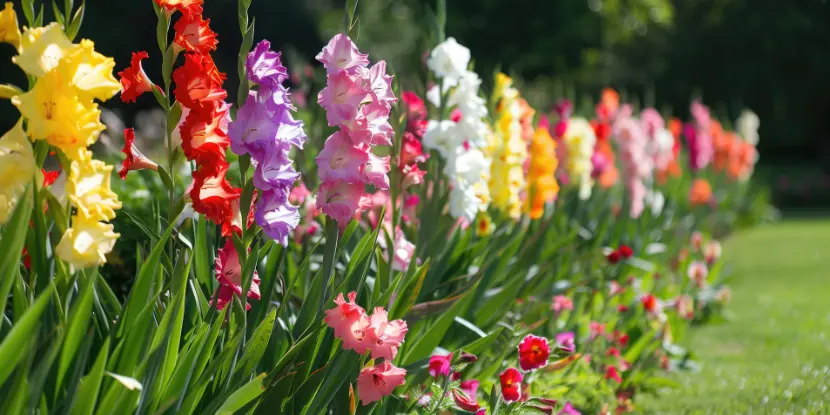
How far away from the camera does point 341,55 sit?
296 cm

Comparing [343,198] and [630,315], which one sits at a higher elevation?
[343,198]

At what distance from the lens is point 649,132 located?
11.1m

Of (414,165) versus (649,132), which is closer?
(414,165)

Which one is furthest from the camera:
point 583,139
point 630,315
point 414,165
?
point 583,139

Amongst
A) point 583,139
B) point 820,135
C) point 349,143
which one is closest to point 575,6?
point 583,139

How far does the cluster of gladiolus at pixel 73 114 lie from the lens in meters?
2.17

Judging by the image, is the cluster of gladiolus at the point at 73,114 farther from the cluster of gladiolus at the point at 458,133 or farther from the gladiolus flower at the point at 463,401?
the cluster of gladiolus at the point at 458,133

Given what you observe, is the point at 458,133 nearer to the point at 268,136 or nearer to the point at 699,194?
the point at 268,136

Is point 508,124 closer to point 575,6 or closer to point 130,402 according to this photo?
point 130,402

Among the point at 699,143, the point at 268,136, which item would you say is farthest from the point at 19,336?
the point at 699,143

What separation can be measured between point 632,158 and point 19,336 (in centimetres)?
797

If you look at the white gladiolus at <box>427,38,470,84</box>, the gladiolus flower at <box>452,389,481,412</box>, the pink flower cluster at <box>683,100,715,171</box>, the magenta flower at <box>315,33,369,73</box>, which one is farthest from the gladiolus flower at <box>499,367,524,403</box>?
the pink flower cluster at <box>683,100,715,171</box>

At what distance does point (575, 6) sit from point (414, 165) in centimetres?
1339

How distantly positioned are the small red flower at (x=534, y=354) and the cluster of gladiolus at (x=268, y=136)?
829 mm
